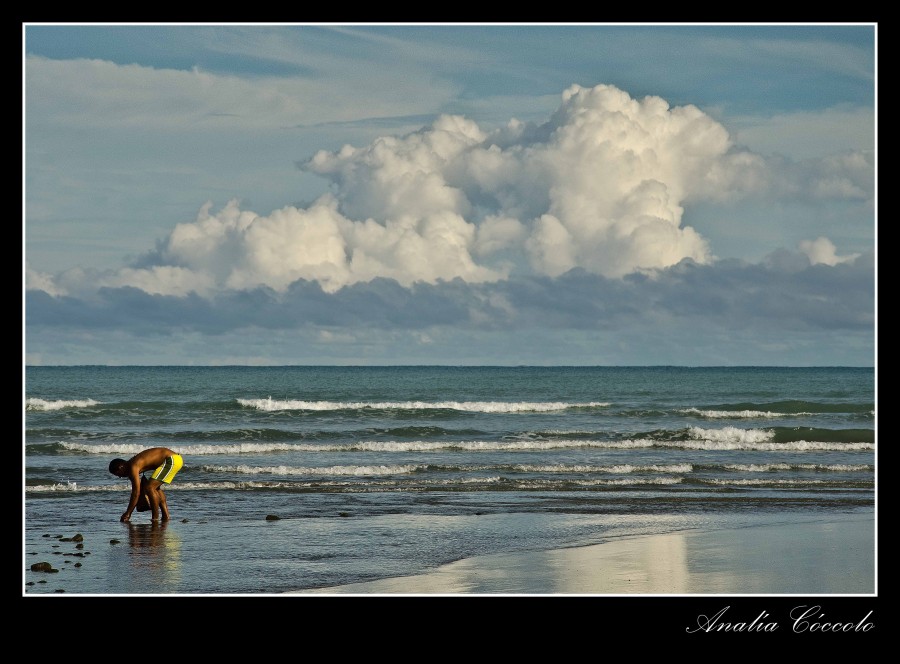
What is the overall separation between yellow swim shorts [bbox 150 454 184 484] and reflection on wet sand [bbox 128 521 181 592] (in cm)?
70

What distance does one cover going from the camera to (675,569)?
39.9ft

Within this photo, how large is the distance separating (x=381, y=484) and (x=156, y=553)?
23.5ft

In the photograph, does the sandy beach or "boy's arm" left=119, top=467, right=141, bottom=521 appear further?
"boy's arm" left=119, top=467, right=141, bottom=521

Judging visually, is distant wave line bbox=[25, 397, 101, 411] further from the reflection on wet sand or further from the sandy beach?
the sandy beach

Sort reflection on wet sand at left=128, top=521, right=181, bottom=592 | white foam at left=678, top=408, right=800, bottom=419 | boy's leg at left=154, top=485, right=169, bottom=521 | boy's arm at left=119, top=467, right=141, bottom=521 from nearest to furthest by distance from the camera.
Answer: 1. reflection on wet sand at left=128, top=521, right=181, bottom=592
2. boy's arm at left=119, top=467, right=141, bottom=521
3. boy's leg at left=154, top=485, right=169, bottom=521
4. white foam at left=678, top=408, right=800, bottom=419

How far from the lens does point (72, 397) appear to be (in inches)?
1837

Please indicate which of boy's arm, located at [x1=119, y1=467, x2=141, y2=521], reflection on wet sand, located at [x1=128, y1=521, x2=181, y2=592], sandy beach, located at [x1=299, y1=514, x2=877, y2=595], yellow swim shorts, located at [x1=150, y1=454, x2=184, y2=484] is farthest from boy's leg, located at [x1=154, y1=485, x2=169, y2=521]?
sandy beach, located at [x1=299, y1=514, x2=877, y2=595]

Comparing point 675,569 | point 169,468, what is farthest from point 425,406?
point 675,569

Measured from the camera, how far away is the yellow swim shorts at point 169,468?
15.1 m

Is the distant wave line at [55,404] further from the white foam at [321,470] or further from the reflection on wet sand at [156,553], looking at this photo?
the reflection on wet sand at [156,553]

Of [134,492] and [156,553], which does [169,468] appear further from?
[156,553]

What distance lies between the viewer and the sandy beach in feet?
37.0
